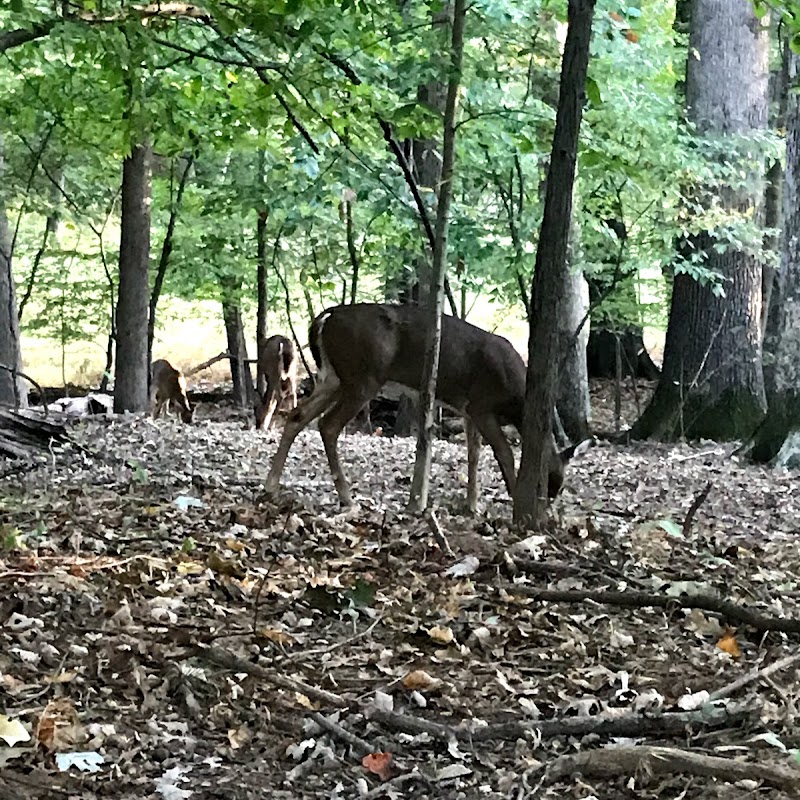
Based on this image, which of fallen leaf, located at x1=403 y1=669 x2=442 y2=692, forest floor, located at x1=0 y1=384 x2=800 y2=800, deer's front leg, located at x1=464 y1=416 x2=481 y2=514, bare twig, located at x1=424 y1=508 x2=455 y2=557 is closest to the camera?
forest floor, located at x1=0 y1=384 x2=800 y2=800

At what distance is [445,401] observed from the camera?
8359 millimetres

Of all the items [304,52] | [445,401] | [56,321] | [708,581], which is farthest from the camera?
[56,321]

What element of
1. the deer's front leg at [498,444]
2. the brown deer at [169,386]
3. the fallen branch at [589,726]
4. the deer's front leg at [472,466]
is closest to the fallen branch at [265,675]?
the fallen branch at [589,726]

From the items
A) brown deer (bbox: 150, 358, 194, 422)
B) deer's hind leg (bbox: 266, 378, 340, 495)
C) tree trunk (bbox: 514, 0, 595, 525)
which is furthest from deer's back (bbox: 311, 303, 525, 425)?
brown deer (bbox: 150, 358, 194, 422)

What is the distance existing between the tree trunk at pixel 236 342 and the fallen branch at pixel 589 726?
48.9 feet

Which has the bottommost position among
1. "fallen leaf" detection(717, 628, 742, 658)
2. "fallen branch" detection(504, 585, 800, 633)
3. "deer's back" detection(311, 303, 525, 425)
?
"fallen leaf" detection(717, 628, 742, 658)

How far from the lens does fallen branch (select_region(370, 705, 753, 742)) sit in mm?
3354

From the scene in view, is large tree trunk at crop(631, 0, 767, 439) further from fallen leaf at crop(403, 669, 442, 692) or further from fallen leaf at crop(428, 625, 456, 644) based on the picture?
fallen leaf at crop(403, 669, 442, 692)

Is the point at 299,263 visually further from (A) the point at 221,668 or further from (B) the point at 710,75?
(A) the point at 221,668

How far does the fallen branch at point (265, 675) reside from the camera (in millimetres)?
3654

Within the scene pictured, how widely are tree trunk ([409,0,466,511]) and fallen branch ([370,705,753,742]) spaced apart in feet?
10.4

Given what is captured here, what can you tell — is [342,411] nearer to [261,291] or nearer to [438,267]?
[438,267]

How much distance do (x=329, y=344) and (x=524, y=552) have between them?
2863 millimetres

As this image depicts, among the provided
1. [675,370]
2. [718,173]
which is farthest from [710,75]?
[675,370]
